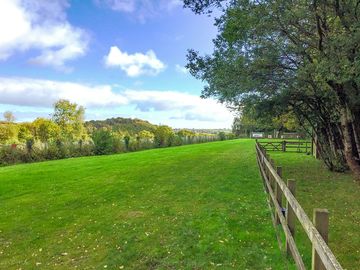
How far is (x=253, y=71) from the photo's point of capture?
38.9 ft

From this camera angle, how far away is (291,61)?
1238 cm

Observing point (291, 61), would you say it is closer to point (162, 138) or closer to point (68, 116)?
point (162, 138)

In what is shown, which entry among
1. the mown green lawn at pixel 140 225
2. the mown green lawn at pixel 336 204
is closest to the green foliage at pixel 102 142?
the mown green lawn at pixel 140 225

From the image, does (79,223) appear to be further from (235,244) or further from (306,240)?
(306,240)

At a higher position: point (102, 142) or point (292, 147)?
point (102, 142)

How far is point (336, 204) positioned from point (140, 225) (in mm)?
5281

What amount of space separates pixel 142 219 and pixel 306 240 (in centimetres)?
351

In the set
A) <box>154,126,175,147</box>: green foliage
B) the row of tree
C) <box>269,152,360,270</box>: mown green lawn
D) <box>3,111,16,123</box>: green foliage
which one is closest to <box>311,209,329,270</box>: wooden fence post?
<box>269,152,360,270</box>: mown green lawn

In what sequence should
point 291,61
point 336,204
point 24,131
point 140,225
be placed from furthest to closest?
point 24,131 → point 291,61 → point 336,204 → point 140,225

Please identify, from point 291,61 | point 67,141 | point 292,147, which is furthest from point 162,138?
point 291,61

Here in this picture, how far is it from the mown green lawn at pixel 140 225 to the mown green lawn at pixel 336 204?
1025mm

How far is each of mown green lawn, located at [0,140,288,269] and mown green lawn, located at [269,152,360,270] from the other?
40.4 inches

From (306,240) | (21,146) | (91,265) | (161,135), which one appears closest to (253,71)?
(306,240)

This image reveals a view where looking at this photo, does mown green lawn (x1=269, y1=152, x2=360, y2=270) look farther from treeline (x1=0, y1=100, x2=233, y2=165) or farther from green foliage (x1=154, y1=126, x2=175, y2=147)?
green foliage (x1=154, y1=126, x2=175, y2=147)
